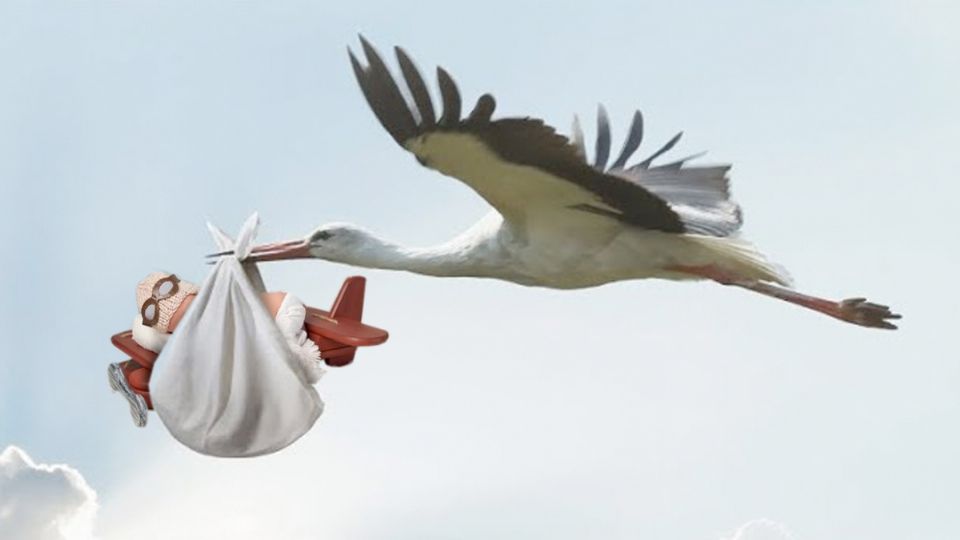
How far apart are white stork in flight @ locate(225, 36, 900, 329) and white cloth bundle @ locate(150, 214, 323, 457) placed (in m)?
0.68

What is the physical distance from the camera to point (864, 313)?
5.96 m

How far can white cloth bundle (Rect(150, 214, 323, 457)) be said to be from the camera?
4863 millimetres

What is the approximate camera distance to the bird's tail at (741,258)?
565 centimetres

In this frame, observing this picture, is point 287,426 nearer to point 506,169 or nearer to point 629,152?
point 506,169

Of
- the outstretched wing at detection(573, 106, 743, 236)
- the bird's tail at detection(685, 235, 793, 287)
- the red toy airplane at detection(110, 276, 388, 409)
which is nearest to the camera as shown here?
the red toy airplane at detection(110, 276, 388, 409)

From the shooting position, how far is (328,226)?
5.86 metres

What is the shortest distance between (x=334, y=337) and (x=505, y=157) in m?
0.68

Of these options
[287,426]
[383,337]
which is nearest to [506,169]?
[383,337]

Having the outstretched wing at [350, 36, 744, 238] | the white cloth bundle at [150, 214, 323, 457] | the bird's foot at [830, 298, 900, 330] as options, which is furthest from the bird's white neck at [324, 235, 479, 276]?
the bird's foot at [830, 298, 900, 330]

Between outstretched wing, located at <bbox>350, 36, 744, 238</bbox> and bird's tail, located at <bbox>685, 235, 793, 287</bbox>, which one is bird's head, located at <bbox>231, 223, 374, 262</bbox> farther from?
bird's tail, located at <bbox>685, 235, 793, 287</bbox>

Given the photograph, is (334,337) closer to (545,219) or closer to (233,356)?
(233,356)

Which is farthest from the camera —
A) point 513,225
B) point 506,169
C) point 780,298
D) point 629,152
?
point 629,152

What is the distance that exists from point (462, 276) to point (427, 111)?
0.91 meters

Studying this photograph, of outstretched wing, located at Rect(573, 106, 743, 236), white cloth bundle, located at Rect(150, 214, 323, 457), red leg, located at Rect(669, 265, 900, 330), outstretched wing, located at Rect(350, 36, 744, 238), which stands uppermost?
outstretched wing, located at Rect(573, 106, 743, 236)
